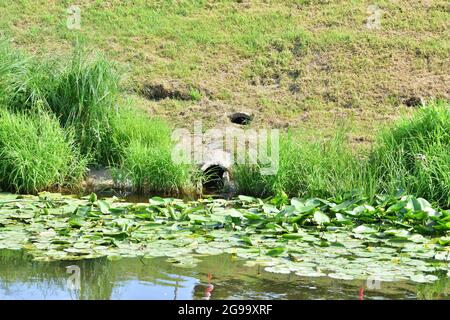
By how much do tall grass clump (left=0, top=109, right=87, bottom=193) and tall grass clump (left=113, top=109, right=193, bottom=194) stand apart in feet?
1.80

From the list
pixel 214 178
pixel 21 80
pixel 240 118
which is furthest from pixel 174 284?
pixel 240 118

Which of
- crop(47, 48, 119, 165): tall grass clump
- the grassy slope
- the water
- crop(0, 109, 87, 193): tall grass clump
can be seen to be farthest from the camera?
the grassy slope

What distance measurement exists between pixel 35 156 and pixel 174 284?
4096 millimetres

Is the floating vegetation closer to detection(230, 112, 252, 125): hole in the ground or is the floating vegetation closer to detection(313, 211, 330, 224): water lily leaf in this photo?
detection(313, 211, 330, 224): water lily leaf

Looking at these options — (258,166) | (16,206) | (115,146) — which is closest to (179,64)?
(115,146)

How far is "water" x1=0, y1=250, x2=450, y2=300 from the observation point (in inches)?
277

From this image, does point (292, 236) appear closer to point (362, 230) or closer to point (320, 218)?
point (320, 218)

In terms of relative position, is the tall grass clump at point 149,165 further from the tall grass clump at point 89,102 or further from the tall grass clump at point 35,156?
the tall grass clump at point 35,156

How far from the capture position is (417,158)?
10.3 meters

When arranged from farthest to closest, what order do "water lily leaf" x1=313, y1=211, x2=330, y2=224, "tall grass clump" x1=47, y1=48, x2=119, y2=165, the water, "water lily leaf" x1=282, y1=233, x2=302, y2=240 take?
"tall grass clump" x1=47, y1=48, x2=119, y2=165, "water lily leaf" x1=313, y1=211, x2=330, y2=224, "water lily leaf" x1=282, y1=233, x2=302, y2=240, the water

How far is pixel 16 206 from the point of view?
9586mm

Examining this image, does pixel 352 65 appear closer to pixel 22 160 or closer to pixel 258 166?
pixel 258 166

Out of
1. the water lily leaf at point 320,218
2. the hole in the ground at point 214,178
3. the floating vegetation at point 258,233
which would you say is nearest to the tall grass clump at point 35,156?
the floating vegetation at point 258,233

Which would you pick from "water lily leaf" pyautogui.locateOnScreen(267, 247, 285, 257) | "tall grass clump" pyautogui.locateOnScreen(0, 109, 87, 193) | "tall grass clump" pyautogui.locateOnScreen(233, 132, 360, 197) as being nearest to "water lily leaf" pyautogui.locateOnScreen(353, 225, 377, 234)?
"water lily leaf" pyautogui.locateOnScreen(267, 247, 285, 257)
